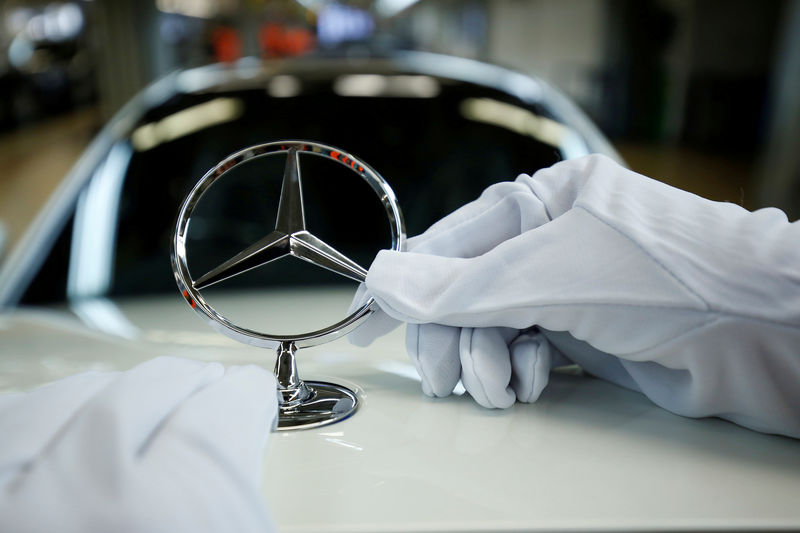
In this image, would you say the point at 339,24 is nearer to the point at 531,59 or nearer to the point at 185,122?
the point at 531,59

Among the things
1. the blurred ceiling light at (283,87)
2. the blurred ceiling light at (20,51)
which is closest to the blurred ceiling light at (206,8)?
the blurred ceiling light at (20,51)

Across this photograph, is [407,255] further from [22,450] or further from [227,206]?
[227,206]

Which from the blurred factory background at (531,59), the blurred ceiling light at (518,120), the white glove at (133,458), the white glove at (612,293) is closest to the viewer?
the white glove at (133,458)

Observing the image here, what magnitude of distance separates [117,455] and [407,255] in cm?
32

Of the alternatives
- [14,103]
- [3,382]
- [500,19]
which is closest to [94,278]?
[3,382]

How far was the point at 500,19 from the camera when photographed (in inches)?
520

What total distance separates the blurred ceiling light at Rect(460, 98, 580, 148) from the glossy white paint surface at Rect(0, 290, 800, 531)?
2.31 feet

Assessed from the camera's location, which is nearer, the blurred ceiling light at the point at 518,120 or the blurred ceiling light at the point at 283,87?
the blurred ceiling light at the point at 518,120

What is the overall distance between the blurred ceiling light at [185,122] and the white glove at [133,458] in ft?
3.07

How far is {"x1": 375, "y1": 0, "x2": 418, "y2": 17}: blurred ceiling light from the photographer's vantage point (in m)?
15.1

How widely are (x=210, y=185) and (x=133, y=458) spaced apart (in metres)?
0.30

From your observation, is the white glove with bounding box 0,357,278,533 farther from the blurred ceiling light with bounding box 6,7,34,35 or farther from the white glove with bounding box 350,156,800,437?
the blurred ceiling light with bounding box 6,7,34,35

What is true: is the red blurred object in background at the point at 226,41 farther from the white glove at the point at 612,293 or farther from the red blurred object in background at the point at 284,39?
the white glove at the point at 612,293

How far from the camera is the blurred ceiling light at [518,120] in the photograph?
1.36 meters
